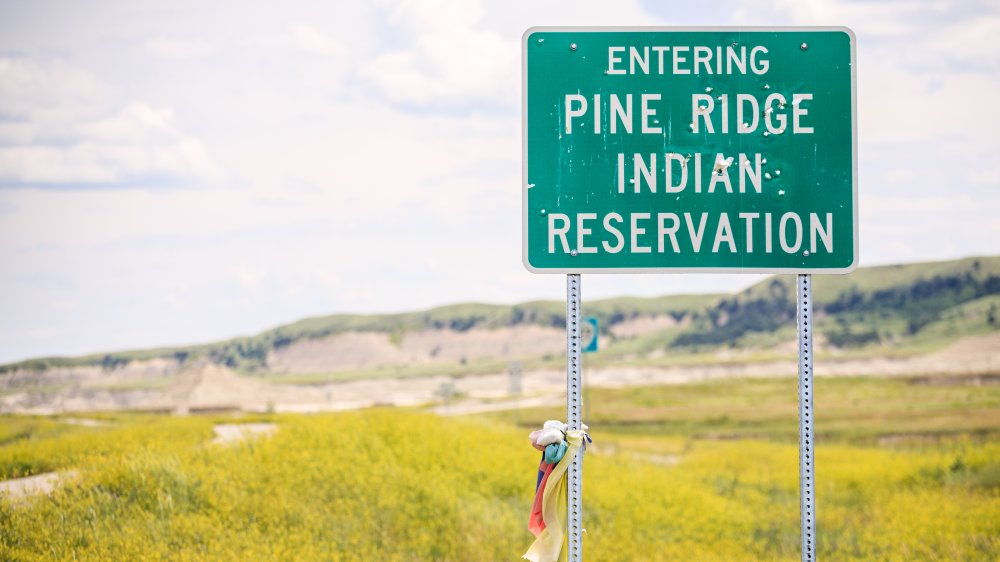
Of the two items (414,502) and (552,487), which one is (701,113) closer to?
(552,487)

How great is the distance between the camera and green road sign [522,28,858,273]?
6355 mm

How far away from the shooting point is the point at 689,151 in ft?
21.1

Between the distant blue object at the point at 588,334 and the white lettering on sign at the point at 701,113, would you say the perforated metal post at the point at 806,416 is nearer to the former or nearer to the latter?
the white lettering on sign at the point at 701,113

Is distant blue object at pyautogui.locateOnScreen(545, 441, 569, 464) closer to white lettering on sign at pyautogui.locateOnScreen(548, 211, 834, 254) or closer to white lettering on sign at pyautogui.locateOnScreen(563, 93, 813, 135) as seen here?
white lettering on sign at pyautogui.locateOnScreen(548, 211, 834, 254)

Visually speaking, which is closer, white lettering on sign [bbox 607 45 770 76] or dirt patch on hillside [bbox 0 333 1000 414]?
white lettering on sign [bbox 607 45 770 76]

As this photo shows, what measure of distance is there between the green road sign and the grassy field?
5.64 metres

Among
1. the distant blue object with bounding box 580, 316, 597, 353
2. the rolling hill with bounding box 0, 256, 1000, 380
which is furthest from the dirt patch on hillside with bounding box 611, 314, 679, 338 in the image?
the distant blue object with bounding box 580, 316, 597, 353

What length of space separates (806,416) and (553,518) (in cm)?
189

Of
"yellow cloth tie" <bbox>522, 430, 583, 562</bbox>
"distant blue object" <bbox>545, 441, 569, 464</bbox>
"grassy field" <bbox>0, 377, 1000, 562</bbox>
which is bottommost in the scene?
"grassy field" <bbox>0, 377, 1000, 562</bbox>

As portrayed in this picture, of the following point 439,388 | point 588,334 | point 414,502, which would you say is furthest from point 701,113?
point 439,388

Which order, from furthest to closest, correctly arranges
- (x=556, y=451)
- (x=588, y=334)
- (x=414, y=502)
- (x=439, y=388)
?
(x=439, y=388)
(x=414, y=502)
(x=588, y=334)
(x=556, y=451)

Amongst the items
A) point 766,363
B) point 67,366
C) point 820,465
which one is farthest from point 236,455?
point 67,366

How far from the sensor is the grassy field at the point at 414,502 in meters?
10.4

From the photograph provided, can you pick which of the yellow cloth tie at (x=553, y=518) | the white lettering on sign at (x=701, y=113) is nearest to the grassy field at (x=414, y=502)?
the yellow cloth tie at (x=553, y=518)
